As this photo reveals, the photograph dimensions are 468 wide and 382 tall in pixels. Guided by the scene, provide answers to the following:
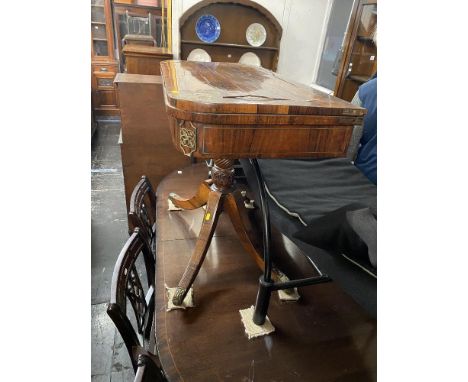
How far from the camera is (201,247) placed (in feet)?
2.75

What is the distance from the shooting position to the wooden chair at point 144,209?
1042 mm

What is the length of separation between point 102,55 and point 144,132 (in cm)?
318

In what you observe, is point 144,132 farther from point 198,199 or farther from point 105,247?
point 105,247

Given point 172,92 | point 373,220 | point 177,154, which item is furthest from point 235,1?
point 373,220

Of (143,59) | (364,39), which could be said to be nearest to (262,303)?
(143,59)

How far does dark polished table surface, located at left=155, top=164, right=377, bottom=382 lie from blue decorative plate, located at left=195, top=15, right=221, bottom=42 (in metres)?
2.03

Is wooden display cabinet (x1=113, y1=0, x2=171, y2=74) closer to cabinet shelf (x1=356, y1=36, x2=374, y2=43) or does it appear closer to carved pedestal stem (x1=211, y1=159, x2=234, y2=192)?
cabinet shelf (x1=356, y1=36, x2=374, y2=43)

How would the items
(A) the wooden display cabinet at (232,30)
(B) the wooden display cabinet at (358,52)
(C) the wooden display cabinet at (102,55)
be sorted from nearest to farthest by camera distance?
1. (B) the wooden display cabinet at (358,52)
2. (A) the wooden display cabinet at (232,30)
3. (C) the wooden display cabinet at (102,55)

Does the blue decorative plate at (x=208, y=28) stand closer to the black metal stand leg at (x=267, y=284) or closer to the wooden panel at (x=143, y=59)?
the wooden panel at (x=143, y=59)

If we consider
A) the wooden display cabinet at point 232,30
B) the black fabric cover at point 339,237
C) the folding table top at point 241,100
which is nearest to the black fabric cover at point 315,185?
the black fabric cover at point 339,237

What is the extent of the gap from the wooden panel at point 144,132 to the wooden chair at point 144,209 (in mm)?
444
